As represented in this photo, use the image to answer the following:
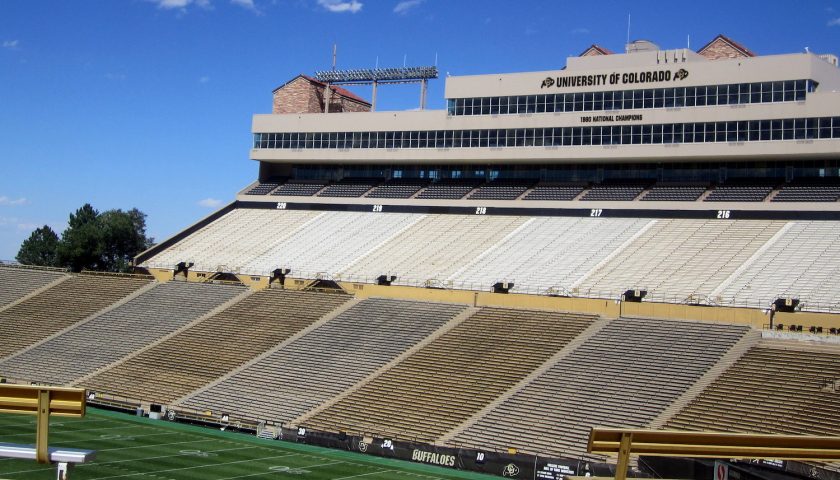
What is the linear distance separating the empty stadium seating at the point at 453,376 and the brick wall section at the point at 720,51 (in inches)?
987

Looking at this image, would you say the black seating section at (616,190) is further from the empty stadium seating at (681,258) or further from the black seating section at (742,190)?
the black seating section at (742,190)

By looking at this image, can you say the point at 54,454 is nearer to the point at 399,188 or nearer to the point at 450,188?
the point at 450,188

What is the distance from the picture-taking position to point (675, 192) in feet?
184

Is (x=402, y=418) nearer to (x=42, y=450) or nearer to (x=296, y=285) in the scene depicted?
(x=296, y=285)

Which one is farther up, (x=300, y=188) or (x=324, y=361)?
(x=300, y=188)

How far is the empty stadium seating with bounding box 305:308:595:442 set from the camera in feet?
123

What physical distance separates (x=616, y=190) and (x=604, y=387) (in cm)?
2339

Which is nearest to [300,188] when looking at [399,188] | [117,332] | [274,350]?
[399,188]

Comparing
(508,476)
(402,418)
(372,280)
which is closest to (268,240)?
(372,280)

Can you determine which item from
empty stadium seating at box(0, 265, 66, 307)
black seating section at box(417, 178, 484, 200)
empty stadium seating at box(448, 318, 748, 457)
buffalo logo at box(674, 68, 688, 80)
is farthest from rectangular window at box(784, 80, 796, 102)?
empty stadium seating at box(0, 265, 66, 307)

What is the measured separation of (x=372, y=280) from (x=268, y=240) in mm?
11889

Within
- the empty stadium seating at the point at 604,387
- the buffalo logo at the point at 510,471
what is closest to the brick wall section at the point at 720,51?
the empty stadium seating at the point at 604,387

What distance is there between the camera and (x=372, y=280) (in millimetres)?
54281

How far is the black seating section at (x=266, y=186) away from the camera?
7106 centimetres
